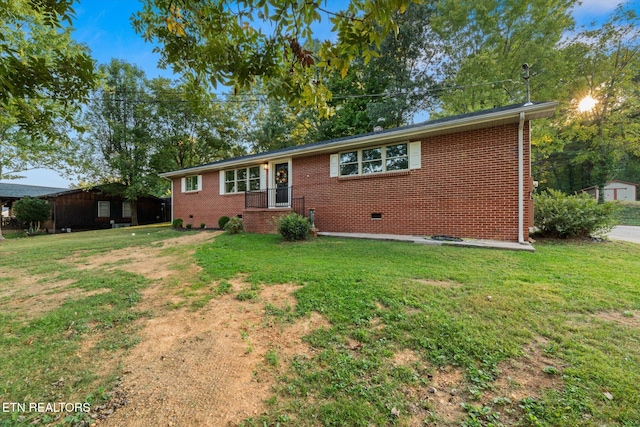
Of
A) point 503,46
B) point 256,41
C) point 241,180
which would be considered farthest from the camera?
point 503,46

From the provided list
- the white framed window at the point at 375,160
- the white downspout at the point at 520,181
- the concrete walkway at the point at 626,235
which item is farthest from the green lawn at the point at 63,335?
the concrete walkway at the point at 626,235

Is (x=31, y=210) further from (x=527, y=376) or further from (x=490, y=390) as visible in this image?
(x=527, y=376)

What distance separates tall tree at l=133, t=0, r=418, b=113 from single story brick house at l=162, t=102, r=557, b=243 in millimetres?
5972

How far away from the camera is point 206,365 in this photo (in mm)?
2148

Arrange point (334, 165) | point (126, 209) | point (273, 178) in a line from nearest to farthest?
1. point (334, 165)
2. point (273, 178)
3. point (126, 209)

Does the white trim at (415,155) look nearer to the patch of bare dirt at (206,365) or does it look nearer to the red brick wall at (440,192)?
the red brick wall at (440,192)

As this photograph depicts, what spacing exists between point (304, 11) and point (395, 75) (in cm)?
1853

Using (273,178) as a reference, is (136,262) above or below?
below

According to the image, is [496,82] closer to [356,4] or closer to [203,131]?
[356,4]

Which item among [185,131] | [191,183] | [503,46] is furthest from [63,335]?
[185,131]

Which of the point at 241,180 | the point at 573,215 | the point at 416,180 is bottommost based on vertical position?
the point at 573,215

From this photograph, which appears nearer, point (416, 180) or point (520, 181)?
point (520, 181)

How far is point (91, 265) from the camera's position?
5.57 meters

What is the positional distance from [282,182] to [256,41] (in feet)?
29.4
